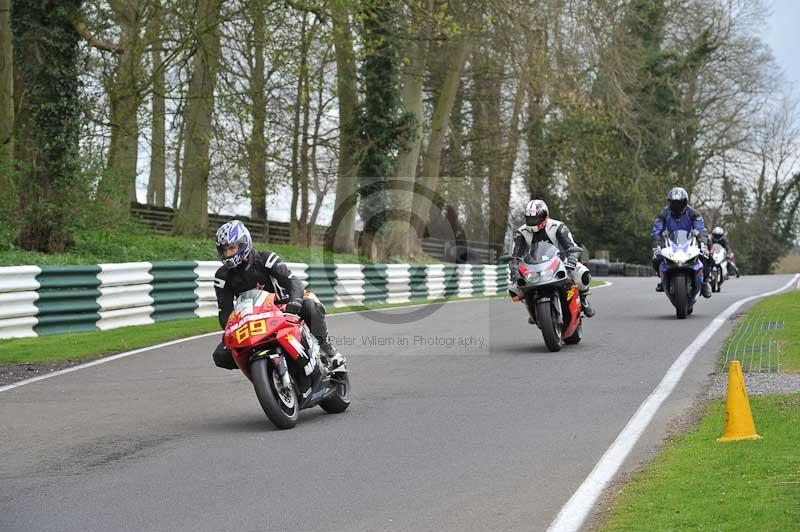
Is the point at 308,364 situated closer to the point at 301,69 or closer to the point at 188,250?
the point at 301,69

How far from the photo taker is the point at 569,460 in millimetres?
7754

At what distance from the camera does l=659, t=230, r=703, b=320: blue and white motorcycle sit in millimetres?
17891

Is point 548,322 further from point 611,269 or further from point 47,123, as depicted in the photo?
point 611,269

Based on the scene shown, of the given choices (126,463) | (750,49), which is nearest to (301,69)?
(126,463)

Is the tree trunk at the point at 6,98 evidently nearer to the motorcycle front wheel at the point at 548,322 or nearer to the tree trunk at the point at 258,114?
the tree trunk at the point at 258,114

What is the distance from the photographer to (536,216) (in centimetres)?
1441

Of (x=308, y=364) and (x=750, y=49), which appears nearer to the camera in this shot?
(x=308, y=364)

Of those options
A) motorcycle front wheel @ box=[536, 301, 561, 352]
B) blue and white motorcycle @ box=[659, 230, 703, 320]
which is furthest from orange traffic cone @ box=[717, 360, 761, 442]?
blue and white motorcycle @ box=[659, 230, 703, 320]

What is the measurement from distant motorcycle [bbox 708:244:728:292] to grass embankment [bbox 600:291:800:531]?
17.2 metres

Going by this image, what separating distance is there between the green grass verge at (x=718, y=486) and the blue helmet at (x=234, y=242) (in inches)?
143

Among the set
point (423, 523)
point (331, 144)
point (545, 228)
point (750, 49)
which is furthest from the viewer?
point (750, 49)

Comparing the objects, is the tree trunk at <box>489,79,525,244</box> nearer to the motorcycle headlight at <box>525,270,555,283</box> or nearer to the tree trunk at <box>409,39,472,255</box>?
the tree trunk at <box>409,39,472,255</box>

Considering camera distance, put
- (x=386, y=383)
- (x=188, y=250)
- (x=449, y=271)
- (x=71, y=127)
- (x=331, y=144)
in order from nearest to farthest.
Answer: (x=386, y=383) → (x=71, y=127) → (x=188, y=250) → (x=449, y=271) → (x=331, y=144)

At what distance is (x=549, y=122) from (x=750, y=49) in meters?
18.0
